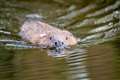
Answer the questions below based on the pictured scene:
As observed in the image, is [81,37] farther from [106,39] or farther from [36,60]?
[36,60]

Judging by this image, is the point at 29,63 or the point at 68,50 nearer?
the point at 29,63

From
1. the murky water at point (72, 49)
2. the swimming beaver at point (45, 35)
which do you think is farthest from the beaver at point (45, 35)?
the murky water at point (72, 49)

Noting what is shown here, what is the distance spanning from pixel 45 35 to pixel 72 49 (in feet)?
3.73

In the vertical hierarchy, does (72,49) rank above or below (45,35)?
below

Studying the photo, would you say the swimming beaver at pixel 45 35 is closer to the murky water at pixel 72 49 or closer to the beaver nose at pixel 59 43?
the beaver nose at pixel 59 43

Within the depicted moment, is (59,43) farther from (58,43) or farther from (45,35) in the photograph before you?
(45,35)

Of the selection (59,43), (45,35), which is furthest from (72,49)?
(45,35)

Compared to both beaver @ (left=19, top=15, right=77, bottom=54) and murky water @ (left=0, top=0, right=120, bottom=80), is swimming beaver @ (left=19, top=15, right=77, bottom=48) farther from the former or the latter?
murky water @ (left=0, top=0, right=120, bottom=80)

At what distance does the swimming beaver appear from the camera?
8.39 metres

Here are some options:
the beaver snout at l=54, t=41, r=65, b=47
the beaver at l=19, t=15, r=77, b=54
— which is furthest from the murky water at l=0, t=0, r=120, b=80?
the beaver snout at l=54, t=41, r=65, b=47

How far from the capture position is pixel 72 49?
7.84 m

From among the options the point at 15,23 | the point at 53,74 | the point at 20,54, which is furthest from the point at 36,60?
the point at 15,23

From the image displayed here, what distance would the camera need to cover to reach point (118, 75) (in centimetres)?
483

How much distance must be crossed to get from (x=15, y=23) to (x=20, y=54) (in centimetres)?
308
